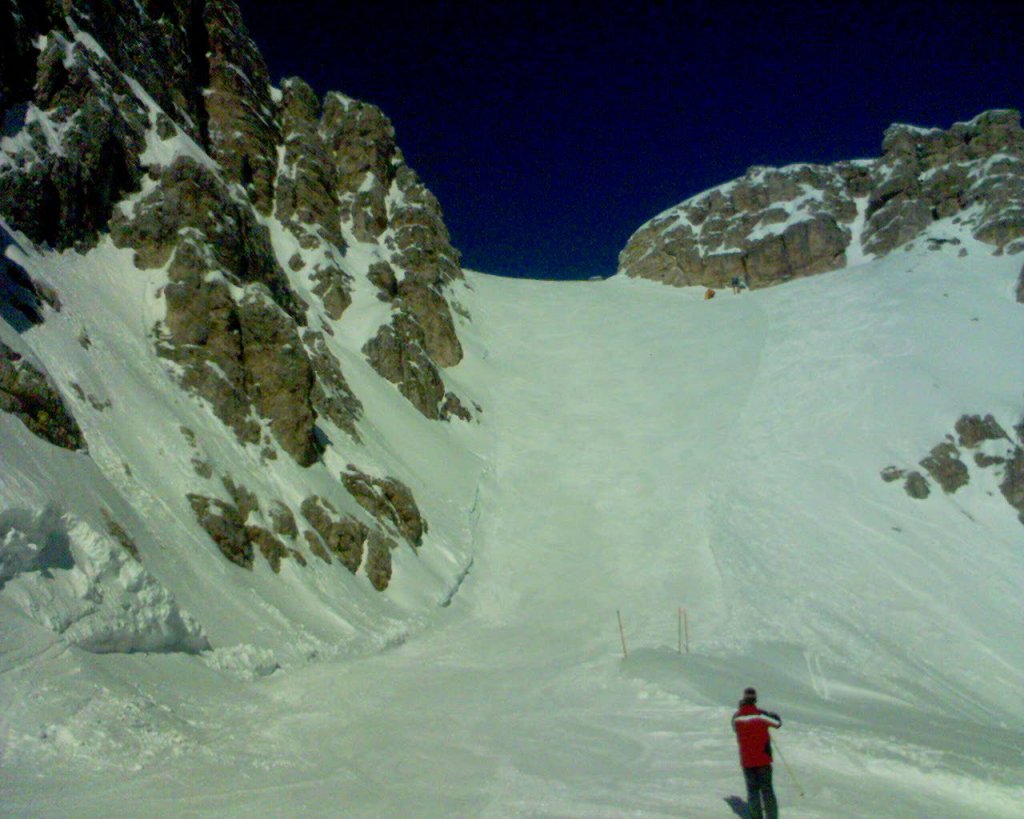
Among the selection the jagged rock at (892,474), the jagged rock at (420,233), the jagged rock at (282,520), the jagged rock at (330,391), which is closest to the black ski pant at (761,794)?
the jagged rock at (282,520)

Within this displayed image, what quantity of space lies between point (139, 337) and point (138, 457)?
5.52m

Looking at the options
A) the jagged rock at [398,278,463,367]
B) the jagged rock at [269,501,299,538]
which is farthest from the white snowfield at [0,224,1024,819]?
the jagged rock at [398,278,463,367]

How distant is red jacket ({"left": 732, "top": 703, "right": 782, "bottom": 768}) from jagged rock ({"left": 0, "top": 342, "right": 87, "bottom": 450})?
13278 mm

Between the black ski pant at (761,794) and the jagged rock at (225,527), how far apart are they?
12.8 metres

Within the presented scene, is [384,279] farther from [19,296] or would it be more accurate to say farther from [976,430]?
[976,430]

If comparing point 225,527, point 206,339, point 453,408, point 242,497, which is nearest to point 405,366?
point 453,408

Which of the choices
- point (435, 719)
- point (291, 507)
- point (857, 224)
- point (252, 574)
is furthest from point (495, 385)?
point (857, 224)

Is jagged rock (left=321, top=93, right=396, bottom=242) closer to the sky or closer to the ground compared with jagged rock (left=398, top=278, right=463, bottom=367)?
closer to the sky

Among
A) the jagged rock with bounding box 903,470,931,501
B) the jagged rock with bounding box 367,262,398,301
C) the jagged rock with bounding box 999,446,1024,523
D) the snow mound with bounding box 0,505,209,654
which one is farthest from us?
the jagged rock with bounding box 367,262,398,301

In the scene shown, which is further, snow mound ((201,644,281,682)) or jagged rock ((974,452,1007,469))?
jagged rock ((974,452,1007,469))

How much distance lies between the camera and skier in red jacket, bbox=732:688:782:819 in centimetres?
803

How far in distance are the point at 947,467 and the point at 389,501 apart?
27487mm

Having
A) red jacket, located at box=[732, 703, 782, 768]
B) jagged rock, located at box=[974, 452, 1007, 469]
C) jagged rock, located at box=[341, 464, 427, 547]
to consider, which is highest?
jagged rock, located at box=[974, 452, 1007, 469]

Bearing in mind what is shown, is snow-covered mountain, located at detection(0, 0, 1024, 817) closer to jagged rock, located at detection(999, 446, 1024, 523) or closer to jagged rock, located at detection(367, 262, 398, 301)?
jagged rock, located at detection(999, 446, 1024, 523)
